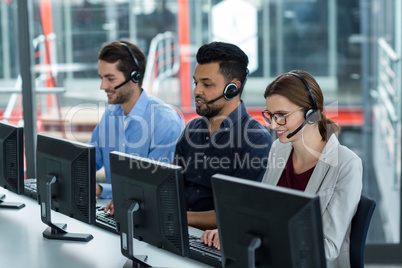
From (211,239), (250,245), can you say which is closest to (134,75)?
(211,239)

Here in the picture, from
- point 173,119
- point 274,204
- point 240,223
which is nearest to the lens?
point 274,204

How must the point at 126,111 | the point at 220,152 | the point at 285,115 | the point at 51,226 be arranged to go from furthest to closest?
the point at 126,111 → the point at 220,152 → the point at 51,226 → the point at 285,115

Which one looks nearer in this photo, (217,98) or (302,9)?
(217,98)

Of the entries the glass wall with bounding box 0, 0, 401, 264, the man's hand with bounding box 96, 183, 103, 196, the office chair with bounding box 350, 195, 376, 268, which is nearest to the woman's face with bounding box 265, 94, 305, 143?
the office chair with bounding box 350, 195, 376, 268

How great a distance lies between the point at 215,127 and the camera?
8.50 ft

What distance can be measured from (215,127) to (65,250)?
2.82 ft

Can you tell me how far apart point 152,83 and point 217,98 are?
1.31 meters

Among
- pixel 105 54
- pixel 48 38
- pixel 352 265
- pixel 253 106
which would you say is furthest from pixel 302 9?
pixel 352 265

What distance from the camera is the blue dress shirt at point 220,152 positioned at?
2.42m

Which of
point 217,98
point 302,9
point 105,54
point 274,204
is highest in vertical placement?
point 302,9

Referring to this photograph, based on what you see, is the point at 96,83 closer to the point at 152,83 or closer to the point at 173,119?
the point at 152,83

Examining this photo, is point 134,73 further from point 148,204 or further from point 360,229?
point 360,229

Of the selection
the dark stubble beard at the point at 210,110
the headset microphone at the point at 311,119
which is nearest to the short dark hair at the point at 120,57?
the dark stubble beard at the point at 210,110

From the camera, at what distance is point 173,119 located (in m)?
2.99
